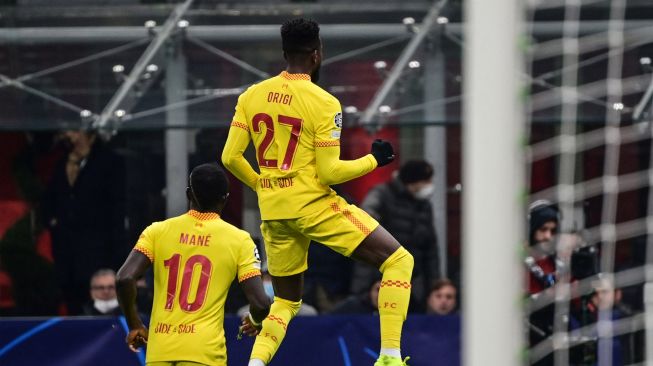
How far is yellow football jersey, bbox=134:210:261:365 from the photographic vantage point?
7.59m

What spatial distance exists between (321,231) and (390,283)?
429mm

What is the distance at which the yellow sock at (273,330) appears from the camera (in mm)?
7941

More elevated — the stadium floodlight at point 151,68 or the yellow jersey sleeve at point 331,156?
the stadium floodlight at point 151,68

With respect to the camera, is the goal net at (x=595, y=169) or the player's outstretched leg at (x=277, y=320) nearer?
the player's outstretched leg at (x=277, y=320)

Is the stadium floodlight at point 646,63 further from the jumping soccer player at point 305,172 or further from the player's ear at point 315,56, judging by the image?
the player's ear at point 315,56

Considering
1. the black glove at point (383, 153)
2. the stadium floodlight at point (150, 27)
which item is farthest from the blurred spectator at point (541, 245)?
the stadium floodlight at point (150, 27)

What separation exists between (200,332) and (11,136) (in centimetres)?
→ 491

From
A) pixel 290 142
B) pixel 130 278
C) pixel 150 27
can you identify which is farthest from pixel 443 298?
pixel 130 278

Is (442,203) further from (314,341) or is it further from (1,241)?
(1,241)

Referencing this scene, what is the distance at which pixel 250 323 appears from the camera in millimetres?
7926

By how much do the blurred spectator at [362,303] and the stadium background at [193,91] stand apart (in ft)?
2.75

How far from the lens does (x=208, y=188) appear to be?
25.0 feet

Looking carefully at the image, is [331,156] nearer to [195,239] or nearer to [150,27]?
[195,239]

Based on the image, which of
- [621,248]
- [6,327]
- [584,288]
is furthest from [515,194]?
[621,248]
